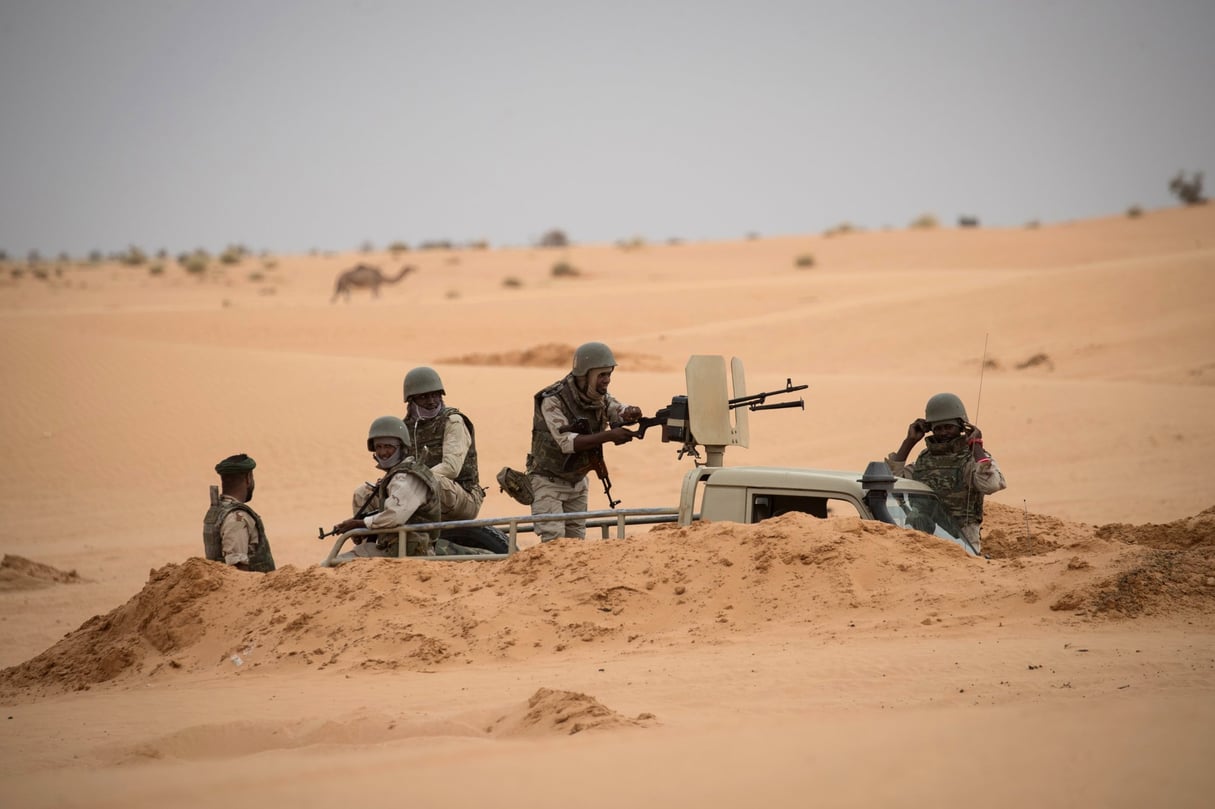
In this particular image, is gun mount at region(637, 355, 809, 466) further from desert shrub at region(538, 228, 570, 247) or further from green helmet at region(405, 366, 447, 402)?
desert shrub at region(538, 228, 570, 247)

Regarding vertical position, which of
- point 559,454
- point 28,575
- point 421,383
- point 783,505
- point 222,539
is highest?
point 421,383

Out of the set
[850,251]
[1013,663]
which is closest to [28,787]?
[1013,663]

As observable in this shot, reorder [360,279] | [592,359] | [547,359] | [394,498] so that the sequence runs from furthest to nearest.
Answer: [360,279] < [547,359] < [592,359] < [394,498]

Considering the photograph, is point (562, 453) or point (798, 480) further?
point (562, 453)

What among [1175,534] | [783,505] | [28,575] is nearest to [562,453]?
[783,505]

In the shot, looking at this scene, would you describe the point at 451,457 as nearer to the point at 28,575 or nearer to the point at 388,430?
the point at 388,430

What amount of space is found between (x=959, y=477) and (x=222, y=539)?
4703mm

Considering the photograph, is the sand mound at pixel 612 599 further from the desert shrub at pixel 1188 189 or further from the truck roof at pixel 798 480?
the desert shrub at pixel 1188 189

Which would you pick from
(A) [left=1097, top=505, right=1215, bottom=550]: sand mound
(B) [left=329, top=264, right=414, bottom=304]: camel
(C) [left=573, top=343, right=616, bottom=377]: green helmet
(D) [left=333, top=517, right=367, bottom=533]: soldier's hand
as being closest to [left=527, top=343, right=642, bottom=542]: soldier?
(C) [left=573, top=343, right=616, bottom=377]: green helmet

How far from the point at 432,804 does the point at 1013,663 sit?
2.81 metres

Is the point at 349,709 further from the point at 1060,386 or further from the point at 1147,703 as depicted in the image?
the point at 1060,386

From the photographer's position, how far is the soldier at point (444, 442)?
865cm

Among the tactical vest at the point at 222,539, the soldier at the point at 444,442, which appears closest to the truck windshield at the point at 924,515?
the soldier at the point at 444,442

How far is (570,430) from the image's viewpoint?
8742 millimetres
